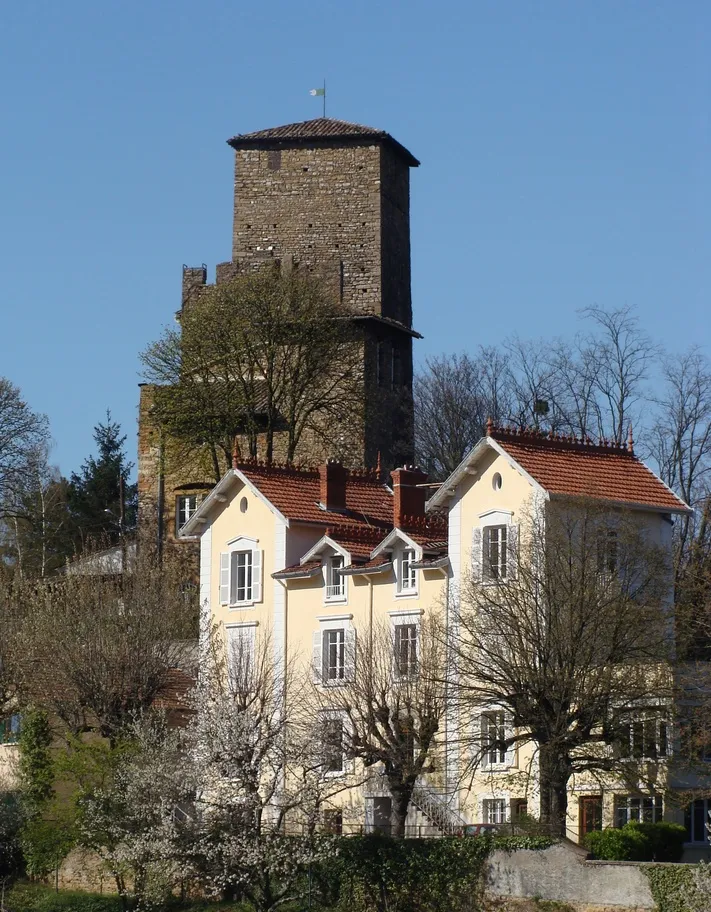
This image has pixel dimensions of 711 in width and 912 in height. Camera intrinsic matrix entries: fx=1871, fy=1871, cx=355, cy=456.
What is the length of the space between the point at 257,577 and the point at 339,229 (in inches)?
987

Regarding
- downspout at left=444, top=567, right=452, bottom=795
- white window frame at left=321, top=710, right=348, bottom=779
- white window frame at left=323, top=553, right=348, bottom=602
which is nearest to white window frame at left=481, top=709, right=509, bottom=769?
downspout at left=444, top=567, right=452, bottom=795

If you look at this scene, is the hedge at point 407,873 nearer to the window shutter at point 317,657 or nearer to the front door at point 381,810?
the front door at point 381,810

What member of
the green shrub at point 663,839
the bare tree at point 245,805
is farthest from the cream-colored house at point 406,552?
the bare tree at point 245,805

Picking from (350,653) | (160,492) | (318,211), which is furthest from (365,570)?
(318,211)

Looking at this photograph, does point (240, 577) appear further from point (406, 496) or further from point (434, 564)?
point (434, 564)

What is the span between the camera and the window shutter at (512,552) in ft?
145

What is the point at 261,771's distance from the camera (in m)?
43.6

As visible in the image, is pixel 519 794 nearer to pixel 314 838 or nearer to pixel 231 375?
pixel 314 838

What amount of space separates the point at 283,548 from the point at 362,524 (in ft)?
7.90

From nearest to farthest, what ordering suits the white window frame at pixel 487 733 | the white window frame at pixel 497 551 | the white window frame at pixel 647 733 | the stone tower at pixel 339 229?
the white window frame at pixel 647 733 → the white window frame at pixel 487 733 → the white window frame at pixel 497 551 → the stone tower at pixel 339 229

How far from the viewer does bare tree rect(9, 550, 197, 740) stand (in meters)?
50.8

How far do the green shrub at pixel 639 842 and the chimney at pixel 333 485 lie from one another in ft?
50.7

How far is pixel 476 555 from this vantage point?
46.6 m

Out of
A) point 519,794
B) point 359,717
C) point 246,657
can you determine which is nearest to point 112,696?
point 246,657
